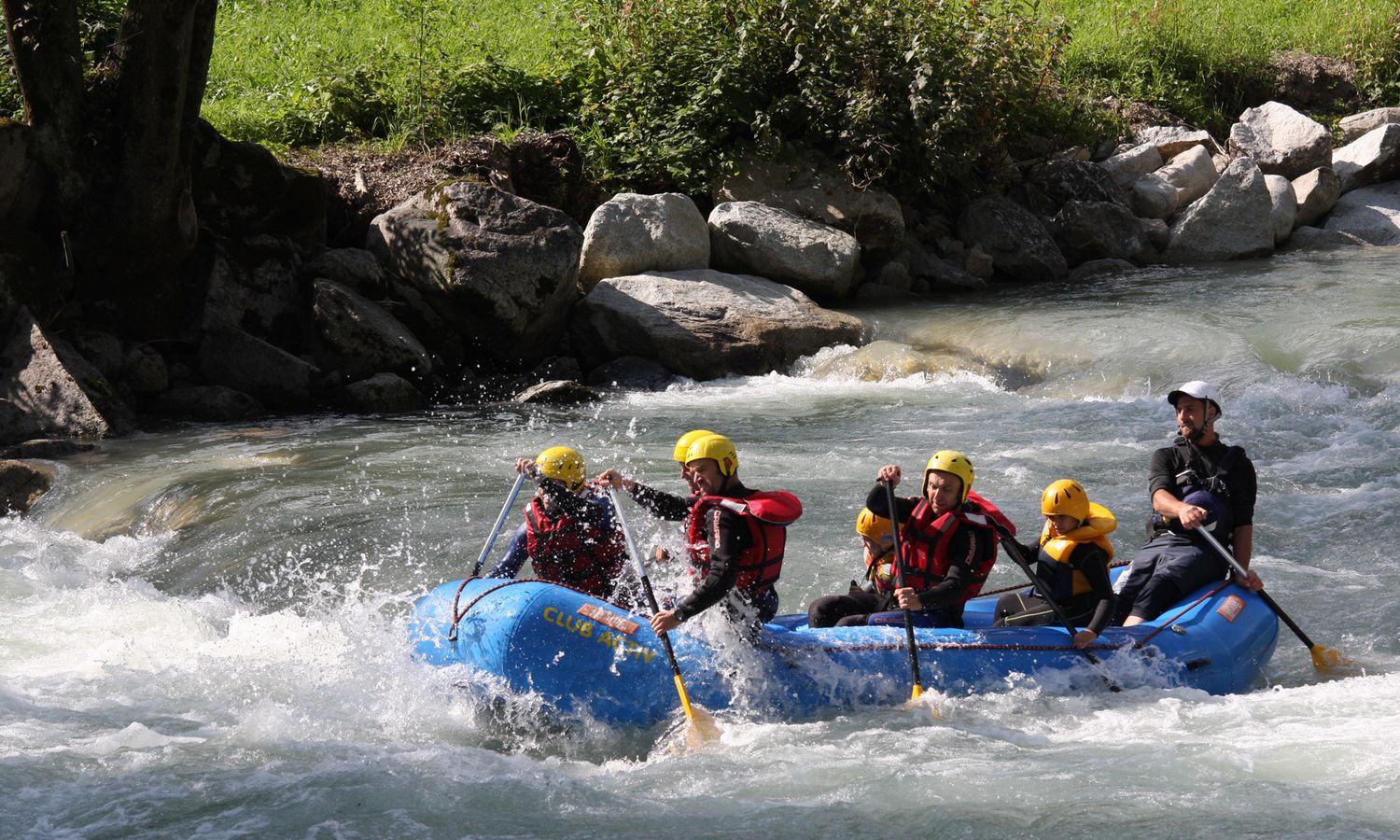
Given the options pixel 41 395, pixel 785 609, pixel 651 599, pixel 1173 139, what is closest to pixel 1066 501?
pixel 785 609

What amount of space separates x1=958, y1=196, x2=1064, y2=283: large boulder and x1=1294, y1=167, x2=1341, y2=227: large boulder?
11.1 feet

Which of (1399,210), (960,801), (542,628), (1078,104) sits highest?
(1078,104)

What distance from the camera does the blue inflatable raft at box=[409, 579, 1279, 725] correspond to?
16.9ft

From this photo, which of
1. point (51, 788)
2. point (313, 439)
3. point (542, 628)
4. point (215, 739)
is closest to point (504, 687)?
point (542, 628)

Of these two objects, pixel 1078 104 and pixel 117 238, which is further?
pixel 1078 104

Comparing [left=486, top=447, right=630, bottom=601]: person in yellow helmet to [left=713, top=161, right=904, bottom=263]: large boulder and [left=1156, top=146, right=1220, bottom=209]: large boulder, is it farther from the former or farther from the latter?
[left=1156, top=146, right=1220, bottom=209]: large boulder

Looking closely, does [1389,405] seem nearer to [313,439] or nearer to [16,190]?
[313,439]

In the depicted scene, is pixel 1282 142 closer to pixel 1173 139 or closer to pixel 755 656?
pixel 1173 139

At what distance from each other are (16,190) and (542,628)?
24.6 feet

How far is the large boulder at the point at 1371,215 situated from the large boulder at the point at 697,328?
24.0 feet

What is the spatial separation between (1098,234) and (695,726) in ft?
39.0

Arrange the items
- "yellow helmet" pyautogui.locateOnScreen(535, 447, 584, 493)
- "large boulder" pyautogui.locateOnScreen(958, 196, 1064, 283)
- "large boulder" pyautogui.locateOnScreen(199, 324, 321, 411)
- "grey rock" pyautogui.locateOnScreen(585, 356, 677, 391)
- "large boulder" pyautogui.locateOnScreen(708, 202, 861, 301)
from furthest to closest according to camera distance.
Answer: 1. "large boulder" pyautogui.locateOnScreen(958, 196, 1064, 283)
2. "large boulder" pyautogui.locateOnScreen(708, 202, 861, 301)
3. "grey rock" pyautogui.locateOnScreen(585, 356, 677, 391)
4. "large boulder" pyautogui.locateOnScreen(199, 324, 321, 411)
5. "yellow helmet" pyautogui.locateOnScreen(535, 447, 584, 493)

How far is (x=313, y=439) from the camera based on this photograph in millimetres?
9875

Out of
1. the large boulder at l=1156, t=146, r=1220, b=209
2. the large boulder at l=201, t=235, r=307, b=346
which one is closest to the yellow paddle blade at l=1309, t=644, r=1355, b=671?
the large boulder at l=201, t=235, r=307, b=346
